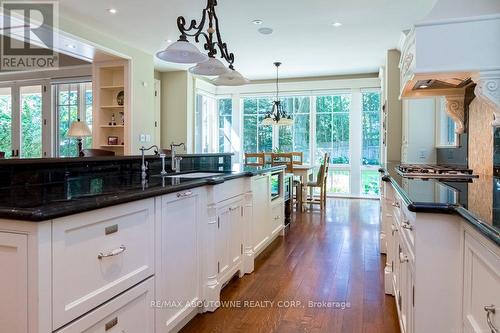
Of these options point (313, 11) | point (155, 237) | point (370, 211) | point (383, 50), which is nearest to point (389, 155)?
point (370, 211)

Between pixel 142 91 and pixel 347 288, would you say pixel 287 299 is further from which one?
pixel 142 91

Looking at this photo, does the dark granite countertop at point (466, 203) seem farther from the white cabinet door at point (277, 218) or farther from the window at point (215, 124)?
the window at point (215, 124)

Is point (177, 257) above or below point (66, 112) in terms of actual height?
below

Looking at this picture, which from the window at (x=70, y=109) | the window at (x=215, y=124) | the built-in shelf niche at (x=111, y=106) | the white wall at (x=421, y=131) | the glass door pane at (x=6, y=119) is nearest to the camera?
the white wall at (x=421, y=131)

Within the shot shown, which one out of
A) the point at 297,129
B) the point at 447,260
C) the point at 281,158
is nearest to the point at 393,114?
the point at 281,158

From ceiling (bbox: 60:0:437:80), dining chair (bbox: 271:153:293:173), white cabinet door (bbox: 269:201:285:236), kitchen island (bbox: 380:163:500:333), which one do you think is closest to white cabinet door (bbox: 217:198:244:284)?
white cabinet door (bbox: 269:201:285:236)

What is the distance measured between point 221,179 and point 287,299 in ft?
3.40

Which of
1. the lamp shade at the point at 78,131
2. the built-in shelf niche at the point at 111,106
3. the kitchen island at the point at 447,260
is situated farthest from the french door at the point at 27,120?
the kitchen island at the point at 447,260

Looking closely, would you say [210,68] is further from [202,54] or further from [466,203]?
[466,203]

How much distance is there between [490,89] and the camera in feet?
5.91

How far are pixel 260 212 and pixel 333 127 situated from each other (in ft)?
17.2

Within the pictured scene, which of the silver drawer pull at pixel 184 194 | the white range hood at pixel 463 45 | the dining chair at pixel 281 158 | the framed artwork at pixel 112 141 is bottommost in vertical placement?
the silver drawer pull at pixel 184 194

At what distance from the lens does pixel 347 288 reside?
2.70 m

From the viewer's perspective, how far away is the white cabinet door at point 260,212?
3238mm
